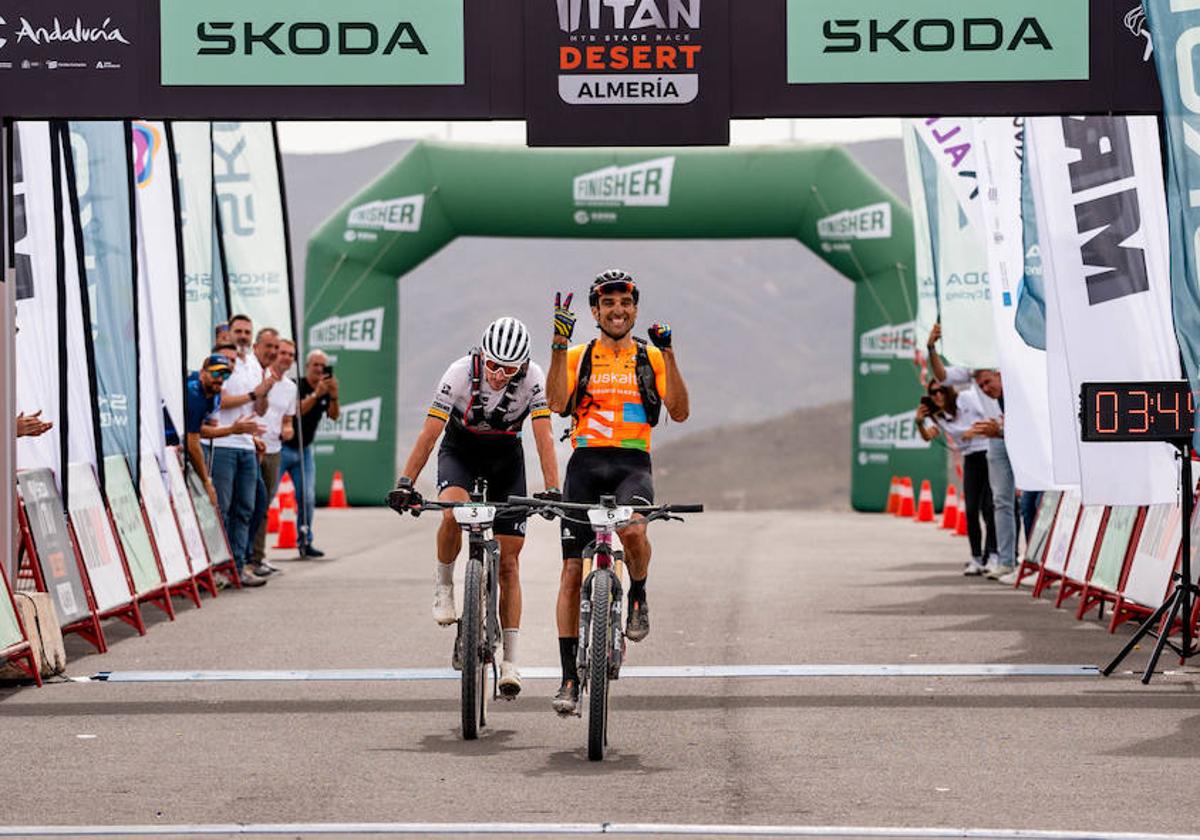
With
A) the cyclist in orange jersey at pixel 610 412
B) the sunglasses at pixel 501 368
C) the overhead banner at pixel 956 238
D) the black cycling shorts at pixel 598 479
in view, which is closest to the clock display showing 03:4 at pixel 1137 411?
the cyclist in orange jersey at pixel 610 412

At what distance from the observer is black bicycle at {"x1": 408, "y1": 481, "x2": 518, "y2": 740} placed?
8.91 meters

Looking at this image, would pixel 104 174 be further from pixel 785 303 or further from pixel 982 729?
pixel 785 303

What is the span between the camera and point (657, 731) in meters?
9.28

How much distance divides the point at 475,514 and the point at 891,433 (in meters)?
19.8

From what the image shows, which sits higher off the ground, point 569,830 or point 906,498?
point 569,830

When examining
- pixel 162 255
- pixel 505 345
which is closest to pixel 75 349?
pixel 162 255

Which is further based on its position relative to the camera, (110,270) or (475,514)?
(110,270)

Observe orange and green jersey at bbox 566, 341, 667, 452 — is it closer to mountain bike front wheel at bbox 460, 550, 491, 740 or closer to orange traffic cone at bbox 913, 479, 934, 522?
mountain bike front wheel at bbox 460, 550, 491, 740

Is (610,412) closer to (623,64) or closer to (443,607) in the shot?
(443,607)

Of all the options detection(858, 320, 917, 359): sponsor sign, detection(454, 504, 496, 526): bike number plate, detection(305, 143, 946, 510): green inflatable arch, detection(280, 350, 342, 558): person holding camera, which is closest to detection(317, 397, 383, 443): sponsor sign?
detection(305, 143, 946, 510): green inflatable arch

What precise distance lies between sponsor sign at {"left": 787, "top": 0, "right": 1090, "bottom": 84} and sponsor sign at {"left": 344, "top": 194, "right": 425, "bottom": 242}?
17.7 meters

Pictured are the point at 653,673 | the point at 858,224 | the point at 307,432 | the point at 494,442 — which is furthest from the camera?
the point at 858,224

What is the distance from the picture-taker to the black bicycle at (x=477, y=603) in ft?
29.2

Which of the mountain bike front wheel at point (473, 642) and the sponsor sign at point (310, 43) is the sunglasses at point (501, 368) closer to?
the mountain bike front wheel at point (473, 642)
